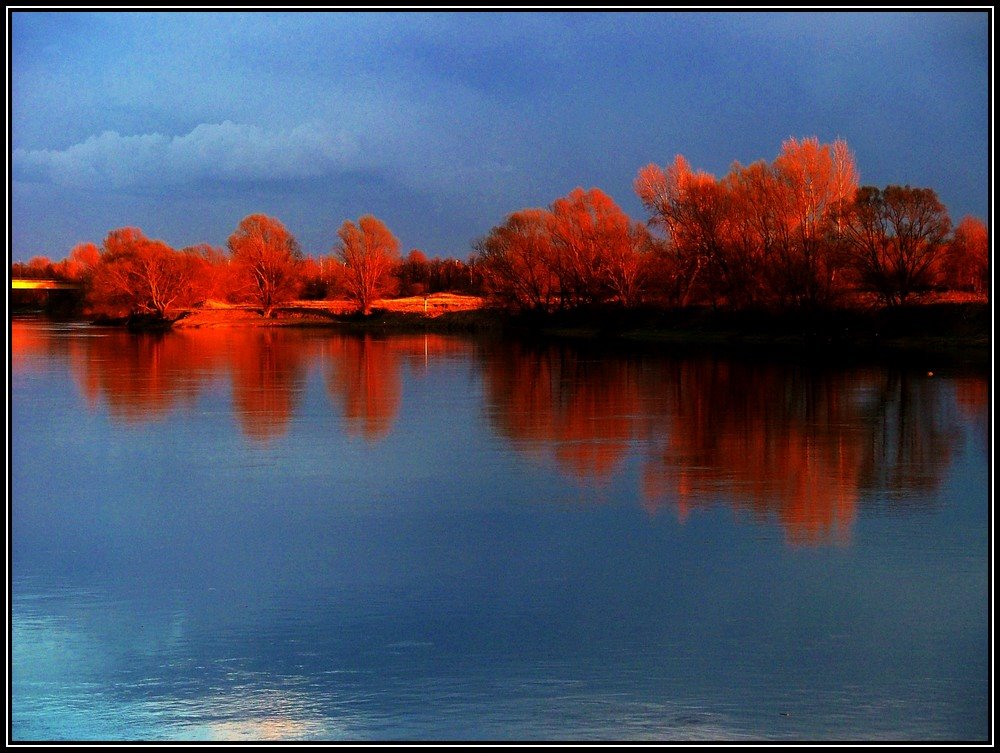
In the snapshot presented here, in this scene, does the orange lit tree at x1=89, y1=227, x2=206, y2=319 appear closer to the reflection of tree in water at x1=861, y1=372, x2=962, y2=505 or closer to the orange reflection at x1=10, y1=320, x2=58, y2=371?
the orange reflection at x1=10, y1=320, x2=58, y2=371

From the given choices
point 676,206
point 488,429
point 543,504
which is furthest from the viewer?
point 676,206

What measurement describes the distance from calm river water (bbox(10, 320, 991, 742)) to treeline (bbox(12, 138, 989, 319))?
20706 millimetres

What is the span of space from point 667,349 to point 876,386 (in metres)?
16.7

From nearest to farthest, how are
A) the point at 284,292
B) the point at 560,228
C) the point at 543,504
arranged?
1. the point at 543,504
2. the point at 560,228
3. the point at 284,292

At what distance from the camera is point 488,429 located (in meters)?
18.3

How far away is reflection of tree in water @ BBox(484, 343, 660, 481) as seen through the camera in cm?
1532

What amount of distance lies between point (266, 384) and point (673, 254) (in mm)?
28118

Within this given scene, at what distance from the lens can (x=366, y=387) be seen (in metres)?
26.0

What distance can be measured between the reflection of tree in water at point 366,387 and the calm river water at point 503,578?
1.41ft

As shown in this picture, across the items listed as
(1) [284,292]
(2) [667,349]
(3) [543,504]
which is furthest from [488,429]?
(1) [284,292]

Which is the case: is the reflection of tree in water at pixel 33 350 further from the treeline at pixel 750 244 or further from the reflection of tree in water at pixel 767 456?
the treeline at pixel 750 244

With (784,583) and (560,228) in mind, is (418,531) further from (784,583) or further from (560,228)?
(560,228)

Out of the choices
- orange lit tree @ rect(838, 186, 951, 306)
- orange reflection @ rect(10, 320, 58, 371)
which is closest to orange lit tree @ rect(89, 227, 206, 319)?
orange reflection @ rect(10, 320, 58, 371)
